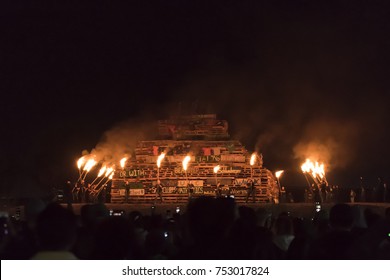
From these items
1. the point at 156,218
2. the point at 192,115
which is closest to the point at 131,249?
the point at 156,218

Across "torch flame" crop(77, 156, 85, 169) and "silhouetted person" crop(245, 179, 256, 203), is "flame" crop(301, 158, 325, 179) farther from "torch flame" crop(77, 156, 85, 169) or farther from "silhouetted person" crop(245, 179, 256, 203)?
"torch flame" crop(77, 156, 85, 169)

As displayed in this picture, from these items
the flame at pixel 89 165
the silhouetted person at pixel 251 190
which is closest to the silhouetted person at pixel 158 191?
the flame at pixel 89 165

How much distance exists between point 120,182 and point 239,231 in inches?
1846

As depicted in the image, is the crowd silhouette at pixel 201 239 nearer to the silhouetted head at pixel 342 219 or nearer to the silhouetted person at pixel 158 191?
the silhouetted head at pixel 342 219

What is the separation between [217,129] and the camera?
55594mm

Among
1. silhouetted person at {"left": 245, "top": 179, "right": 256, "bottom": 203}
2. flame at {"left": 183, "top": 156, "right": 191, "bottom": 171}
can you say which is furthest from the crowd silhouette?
flame at {"left": 183, "top": 156, "right": 191, "bottom": 171}

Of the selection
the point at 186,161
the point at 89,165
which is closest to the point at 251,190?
the point at 186,161

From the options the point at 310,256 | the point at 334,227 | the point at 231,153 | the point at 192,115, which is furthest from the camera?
the point at 192,115

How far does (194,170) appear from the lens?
177ft

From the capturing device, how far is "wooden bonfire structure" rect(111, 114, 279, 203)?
53.5 m

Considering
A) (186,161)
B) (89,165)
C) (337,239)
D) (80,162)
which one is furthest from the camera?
(186,161)

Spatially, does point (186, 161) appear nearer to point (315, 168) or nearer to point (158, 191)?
point (158, 191)

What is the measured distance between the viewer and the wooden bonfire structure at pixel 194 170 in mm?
53469

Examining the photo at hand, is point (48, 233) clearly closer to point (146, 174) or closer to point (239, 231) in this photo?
point (239, 231)
